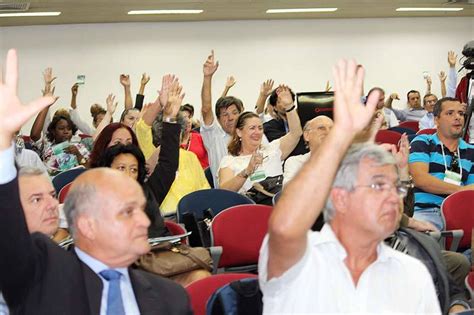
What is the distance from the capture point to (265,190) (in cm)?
507

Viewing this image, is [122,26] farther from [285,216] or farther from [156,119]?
[285,216]

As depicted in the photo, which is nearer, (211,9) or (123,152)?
(123,152)

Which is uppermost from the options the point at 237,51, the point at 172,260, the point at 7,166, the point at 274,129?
the point at 237,51

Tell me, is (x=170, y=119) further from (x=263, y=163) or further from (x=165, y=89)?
(x=263, y=163)

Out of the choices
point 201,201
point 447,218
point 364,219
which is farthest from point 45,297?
point 447,218

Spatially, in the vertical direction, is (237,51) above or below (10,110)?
above

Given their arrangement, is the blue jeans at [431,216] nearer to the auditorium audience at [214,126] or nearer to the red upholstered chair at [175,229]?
the auditorium audience at [214,126]

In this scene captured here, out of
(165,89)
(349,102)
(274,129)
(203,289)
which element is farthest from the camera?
(274,129)

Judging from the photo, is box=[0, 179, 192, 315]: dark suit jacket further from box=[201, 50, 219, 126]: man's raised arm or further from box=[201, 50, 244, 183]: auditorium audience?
box=[201, 50, 219, 126]: man's raised arm

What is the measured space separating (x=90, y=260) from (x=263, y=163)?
10.4ft

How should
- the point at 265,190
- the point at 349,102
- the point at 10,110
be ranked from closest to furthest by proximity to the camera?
the point at 10,110
the point at 349,102
the point at 265,190

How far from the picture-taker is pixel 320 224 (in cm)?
349

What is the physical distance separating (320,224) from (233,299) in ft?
3.84

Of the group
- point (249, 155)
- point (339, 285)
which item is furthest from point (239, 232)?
point (339, 285)
